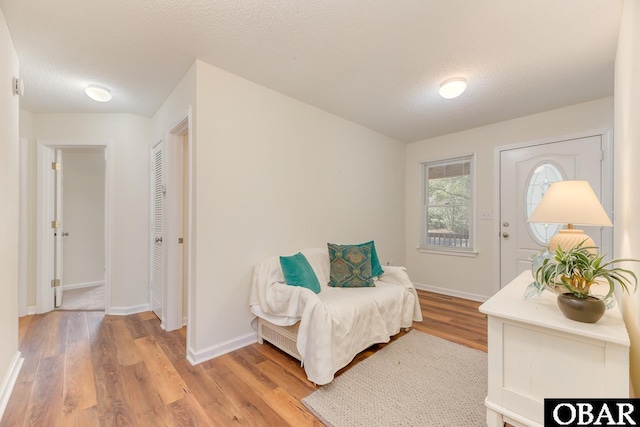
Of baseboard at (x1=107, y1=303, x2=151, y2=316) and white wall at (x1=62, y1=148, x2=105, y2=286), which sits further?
white wall at (x1=62, y1=148, x2=105, y2=286)

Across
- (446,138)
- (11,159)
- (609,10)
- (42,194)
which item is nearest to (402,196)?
(446,138)

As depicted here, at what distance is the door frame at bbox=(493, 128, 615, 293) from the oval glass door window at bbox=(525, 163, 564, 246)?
0.98ft

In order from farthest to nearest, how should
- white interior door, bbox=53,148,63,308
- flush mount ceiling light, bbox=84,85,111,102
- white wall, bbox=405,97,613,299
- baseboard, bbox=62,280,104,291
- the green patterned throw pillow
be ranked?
baseboard, bbox=62,280,104,291
white interior door, bbox=53,148,63,308
white wall, bbox=405,97,613,299
the green patterned throw pillow
flush mount ceiling light, bbox=84,85,111,102

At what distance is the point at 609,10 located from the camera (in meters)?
Result: 1.58

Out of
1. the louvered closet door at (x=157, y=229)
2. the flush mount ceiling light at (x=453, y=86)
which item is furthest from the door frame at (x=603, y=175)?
the louvered closet door at (x=157, y=229)

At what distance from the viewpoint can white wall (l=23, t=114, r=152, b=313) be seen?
307cm

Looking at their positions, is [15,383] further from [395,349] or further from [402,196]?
[402,196]

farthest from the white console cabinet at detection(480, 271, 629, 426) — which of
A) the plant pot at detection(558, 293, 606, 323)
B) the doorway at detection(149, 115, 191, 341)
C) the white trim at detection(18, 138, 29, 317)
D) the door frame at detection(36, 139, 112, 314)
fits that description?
the white trim at detection(18, 138, 29, 317)

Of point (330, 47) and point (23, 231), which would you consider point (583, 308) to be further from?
point (23, 231)

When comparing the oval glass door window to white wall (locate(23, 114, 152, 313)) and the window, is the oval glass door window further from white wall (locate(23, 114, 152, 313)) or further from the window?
white wall (locate(23, 114, 152, 313))

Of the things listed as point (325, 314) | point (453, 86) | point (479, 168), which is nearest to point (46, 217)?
point (325, 314)

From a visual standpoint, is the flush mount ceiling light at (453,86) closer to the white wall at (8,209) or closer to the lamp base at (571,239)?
the lamp base at (571,239)

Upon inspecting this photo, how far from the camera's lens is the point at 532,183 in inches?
125

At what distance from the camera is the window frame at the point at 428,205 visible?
3646mm
